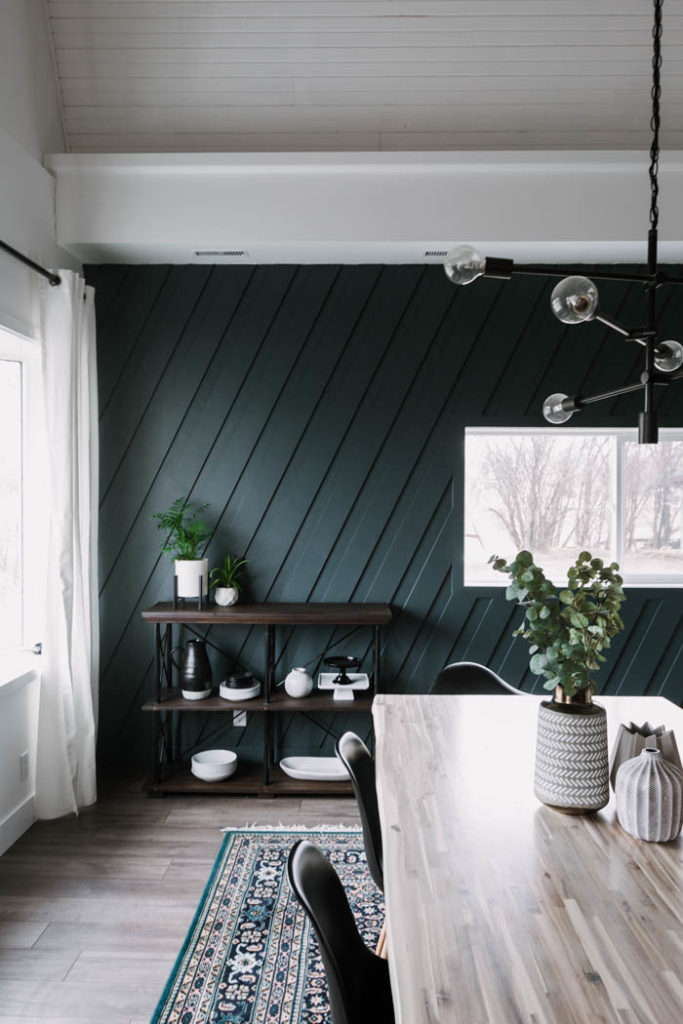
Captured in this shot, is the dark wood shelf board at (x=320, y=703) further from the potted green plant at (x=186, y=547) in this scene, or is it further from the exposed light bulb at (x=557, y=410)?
the exposed light bulb at (x=557, y=410)

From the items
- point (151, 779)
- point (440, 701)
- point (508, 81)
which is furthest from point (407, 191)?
point (151, 779)

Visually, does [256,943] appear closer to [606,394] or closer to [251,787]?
[251,787]

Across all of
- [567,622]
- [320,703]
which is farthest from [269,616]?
[567,622]

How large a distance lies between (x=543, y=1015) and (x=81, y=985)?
1.78m

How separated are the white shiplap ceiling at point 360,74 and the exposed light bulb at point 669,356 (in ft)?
5.85

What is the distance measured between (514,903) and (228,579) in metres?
2.62

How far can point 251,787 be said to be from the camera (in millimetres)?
3561

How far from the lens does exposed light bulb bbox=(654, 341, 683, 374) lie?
221cm

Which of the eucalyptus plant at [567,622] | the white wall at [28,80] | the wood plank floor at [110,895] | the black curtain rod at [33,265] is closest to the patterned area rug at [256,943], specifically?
the wood plank floor at [110,895]

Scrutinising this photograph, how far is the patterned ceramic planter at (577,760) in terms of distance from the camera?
1677 millimetres

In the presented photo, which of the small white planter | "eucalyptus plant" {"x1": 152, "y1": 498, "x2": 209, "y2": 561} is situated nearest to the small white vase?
the small white planter

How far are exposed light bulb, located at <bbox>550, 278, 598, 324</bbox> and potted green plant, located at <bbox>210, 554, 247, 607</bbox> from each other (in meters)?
2.44

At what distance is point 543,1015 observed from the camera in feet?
3.34

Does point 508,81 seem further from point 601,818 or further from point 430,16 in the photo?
point 601,818
